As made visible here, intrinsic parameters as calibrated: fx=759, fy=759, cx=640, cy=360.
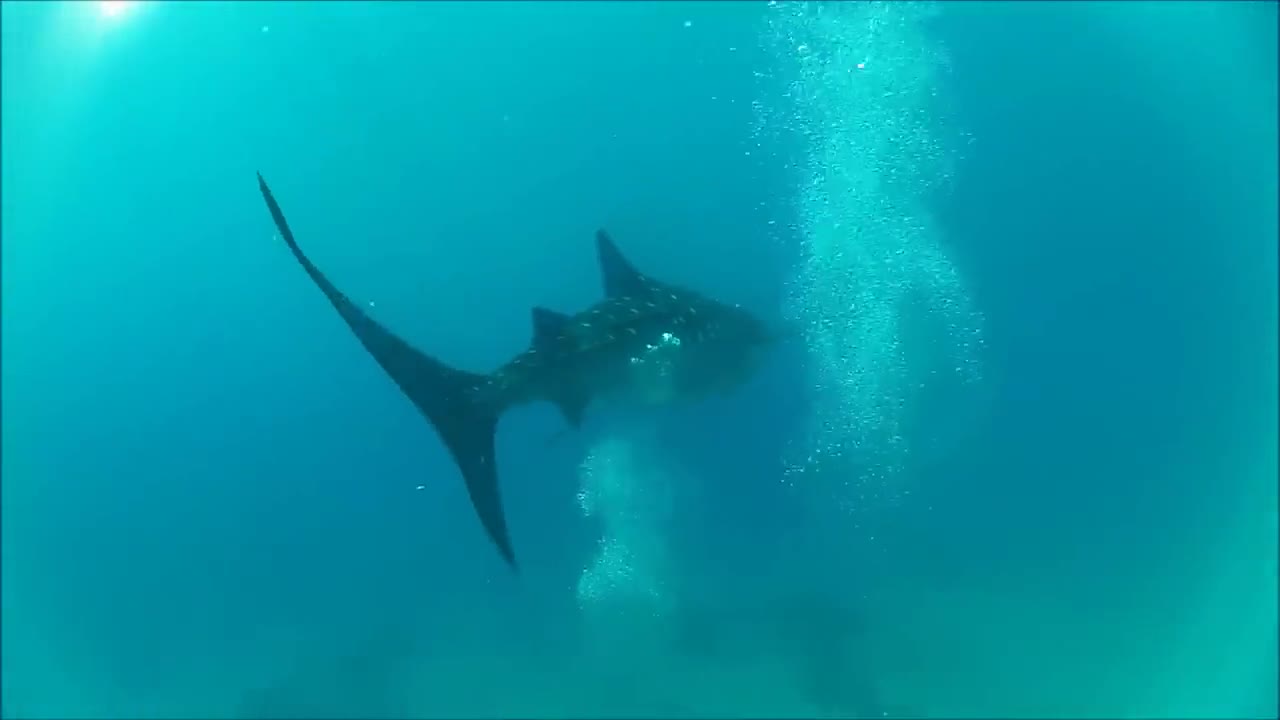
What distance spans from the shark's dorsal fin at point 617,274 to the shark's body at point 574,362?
0.03 feet

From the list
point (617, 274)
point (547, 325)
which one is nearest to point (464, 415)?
point (547, 325)

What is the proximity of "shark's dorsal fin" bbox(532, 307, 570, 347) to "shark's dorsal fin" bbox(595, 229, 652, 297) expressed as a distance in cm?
94

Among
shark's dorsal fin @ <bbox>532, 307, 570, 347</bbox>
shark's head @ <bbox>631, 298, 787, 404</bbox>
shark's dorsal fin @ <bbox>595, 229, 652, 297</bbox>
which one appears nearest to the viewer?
shark's dorsal fin @ <bbox>532, 307, 570, 347</bbox>

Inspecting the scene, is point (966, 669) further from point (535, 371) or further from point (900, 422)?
point (535, 371)

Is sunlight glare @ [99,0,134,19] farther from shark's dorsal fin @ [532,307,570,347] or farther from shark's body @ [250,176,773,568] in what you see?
shark's dorsal fin @ [532,307,570,347]

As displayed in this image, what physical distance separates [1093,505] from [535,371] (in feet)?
31.1

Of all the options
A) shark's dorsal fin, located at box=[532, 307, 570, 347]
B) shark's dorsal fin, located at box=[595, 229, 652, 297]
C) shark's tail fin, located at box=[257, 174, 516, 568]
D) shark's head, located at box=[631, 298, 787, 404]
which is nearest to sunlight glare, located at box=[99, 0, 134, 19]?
shark's tail fin, located at box=[257, 174, 516, 568]

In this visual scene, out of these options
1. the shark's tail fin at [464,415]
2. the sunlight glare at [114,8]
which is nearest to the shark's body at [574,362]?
the shark's tail fin at [464,415]

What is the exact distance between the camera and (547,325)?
279 inches

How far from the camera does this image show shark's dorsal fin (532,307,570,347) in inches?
275

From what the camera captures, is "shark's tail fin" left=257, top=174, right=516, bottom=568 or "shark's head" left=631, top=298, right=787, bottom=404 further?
"shark's head" left=631, top=298, right=787, bottom=404

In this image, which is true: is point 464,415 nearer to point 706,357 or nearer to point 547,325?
point 547,325

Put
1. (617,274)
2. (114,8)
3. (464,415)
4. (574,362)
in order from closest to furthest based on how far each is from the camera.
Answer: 1. (464,415)
2. (574,362)
3. (617,274)
4. (114,8)

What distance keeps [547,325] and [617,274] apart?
1.24 metres
